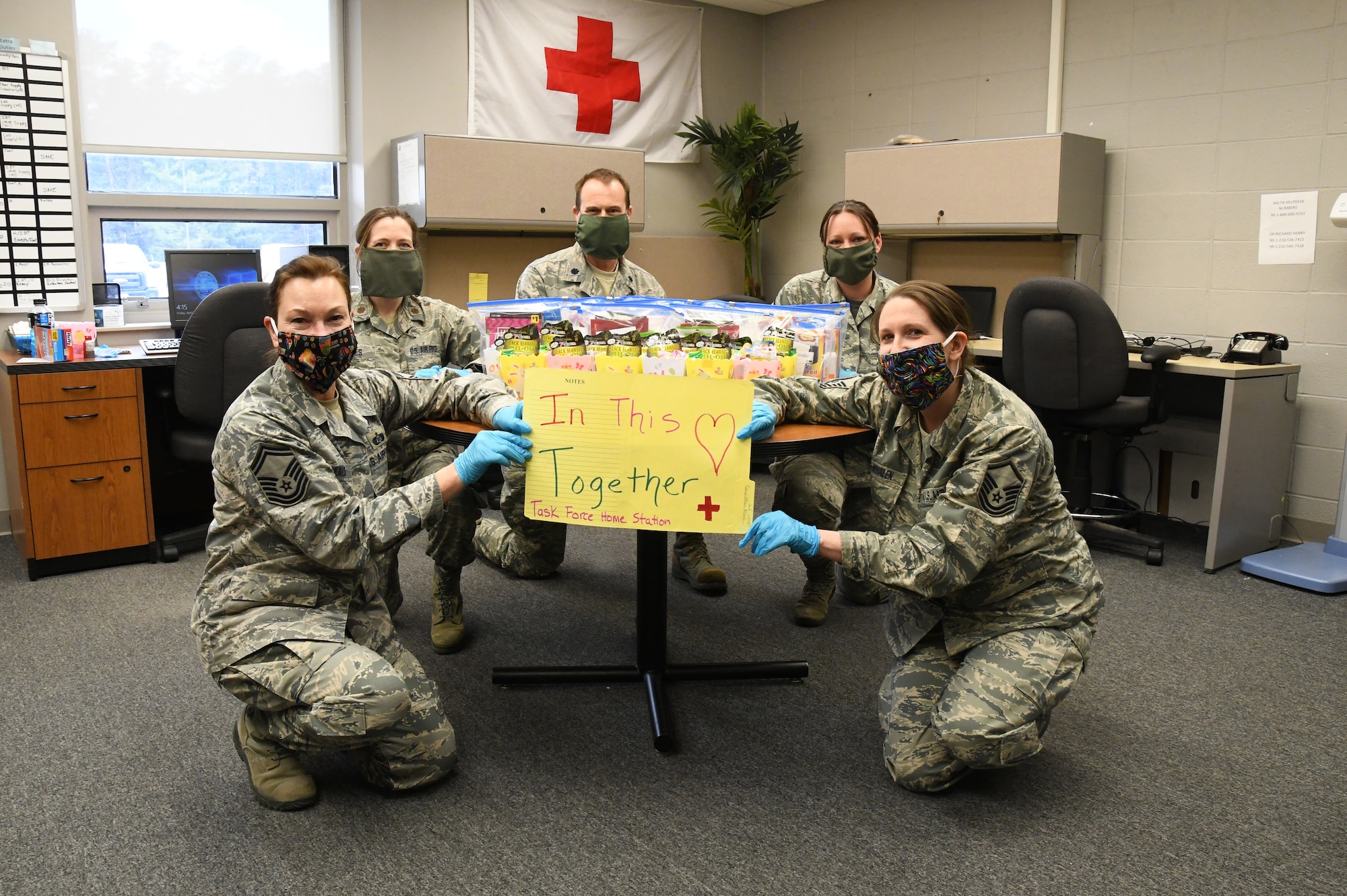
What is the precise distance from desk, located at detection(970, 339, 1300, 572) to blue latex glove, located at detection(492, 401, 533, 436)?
2.56 meters

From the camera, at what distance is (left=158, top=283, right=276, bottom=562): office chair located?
347 cm

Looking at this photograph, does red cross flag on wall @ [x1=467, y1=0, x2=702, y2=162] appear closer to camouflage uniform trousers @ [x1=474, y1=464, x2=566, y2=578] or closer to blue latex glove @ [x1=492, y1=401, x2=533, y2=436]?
camouflage uniform trousers @ [x1=474, y1=464, x2=566, y2=578]

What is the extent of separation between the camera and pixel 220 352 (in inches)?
137

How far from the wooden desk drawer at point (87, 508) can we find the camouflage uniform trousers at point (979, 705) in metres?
Result: 2.77

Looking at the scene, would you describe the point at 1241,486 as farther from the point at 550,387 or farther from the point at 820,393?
the point at 550,387

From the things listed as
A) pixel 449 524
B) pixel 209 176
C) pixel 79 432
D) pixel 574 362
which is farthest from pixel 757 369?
pixel 209 176

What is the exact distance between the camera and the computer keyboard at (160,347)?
3684 mm

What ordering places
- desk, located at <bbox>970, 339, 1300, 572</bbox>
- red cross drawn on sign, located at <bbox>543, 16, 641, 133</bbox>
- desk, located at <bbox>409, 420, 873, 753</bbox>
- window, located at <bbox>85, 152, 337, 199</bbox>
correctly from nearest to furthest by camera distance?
desk, located at <bbox>409, 420, 873, 753</bbox>, desk, located at <bbox>970, 339, 1300, 572</bbox>, window, located at <bbox>85, 152, 337, 199</bbox>, red cross drawn on sign, located at <bbox>543, 16, 641, 133</bbox>

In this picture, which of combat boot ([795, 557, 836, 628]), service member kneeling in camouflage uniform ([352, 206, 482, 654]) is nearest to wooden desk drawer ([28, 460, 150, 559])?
service member kneeling in camouflage uniform ([352, 206, 482, 654])

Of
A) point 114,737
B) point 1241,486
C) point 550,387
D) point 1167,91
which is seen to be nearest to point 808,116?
point 1167,91

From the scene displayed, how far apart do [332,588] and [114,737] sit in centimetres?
73

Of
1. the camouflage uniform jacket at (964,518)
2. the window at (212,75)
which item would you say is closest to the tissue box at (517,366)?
the camouflage uniform jacket at (964,518)

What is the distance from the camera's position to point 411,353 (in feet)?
10.4

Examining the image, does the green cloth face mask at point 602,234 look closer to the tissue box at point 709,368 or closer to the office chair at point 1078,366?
the tissue box at point 709,368
